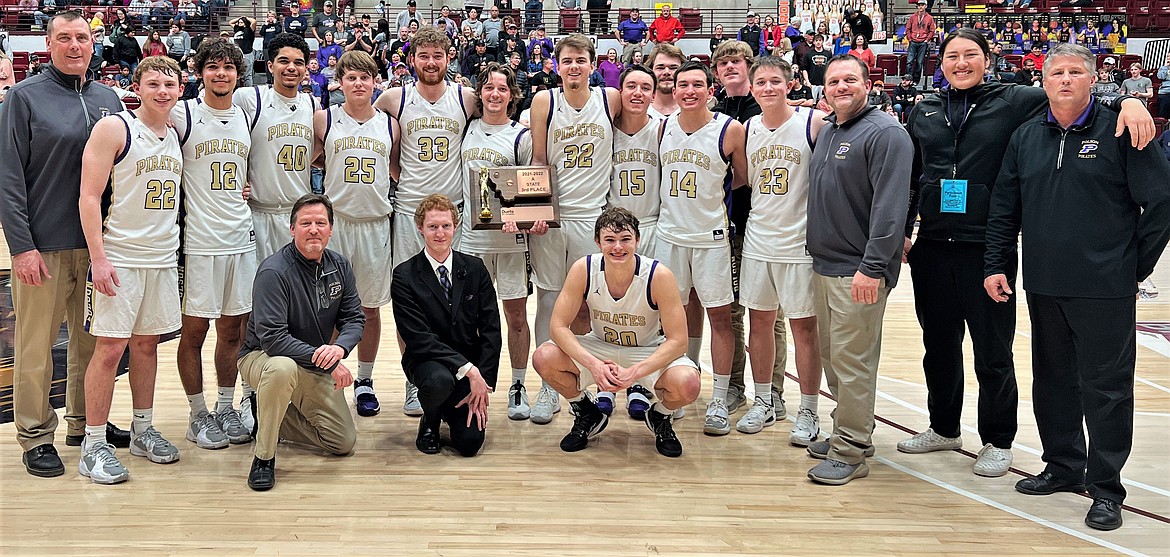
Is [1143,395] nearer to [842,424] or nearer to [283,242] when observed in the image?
[842,424]

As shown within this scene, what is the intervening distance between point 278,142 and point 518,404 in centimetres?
192

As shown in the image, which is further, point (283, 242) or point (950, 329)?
point (283, 242)

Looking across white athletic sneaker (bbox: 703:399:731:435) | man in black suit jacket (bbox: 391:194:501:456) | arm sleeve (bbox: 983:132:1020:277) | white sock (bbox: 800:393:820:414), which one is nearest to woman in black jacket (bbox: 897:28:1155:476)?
arm sleeve (bbox: 983:132:1020:277)

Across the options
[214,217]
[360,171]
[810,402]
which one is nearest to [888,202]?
[810,402]

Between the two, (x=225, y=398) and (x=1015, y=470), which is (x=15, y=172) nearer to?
(x=225, y=398)

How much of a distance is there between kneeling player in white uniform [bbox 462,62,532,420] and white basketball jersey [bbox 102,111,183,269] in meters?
1.50

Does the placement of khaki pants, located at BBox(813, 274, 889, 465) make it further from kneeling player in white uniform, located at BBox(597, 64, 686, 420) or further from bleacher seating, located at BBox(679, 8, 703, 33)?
bleacher seating, located at BBox(679, 8, 703, 33)

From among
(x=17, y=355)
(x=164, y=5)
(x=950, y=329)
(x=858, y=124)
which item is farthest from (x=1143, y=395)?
(x=164, y=5)

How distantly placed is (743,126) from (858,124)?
30.5 inches

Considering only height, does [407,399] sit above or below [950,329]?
below

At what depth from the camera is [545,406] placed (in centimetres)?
509

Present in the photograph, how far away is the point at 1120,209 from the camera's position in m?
3.59

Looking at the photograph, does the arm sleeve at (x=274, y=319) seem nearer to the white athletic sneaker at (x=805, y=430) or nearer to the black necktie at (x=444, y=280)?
the black necktie at (x=444, y=280)

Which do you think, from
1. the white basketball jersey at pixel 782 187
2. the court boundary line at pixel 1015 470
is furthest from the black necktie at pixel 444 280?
the court boundary line at pixel 1015 470
